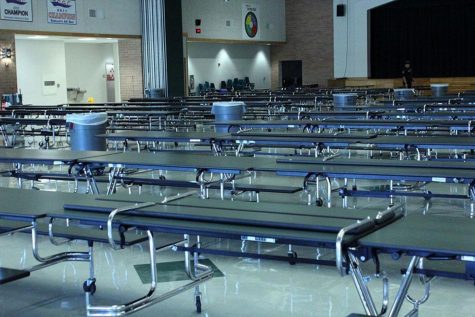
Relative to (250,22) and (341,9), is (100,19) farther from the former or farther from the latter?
(341,9)

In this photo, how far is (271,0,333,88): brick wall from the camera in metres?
27.3

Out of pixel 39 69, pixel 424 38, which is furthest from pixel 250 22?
pixel 39 69

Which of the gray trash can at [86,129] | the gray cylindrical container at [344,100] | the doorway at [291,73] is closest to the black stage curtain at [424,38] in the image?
the doorway at [291,73]

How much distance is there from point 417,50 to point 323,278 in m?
23.9

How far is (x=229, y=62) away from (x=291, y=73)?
3.25 metres

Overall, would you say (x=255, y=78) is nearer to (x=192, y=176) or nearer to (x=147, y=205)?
(x=192, y=176)

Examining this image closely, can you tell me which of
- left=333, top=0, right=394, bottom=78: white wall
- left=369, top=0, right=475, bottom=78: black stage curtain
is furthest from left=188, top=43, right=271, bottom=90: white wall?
left=369, top=0, right=475, bottom=78: black stage curtain

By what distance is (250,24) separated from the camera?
26.2 m

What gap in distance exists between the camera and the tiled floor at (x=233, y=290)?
13.1 feet

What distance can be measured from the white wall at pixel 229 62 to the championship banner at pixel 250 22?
2.43 feet

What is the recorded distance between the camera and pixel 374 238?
2.73 m

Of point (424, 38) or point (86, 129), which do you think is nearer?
point (86, 129)

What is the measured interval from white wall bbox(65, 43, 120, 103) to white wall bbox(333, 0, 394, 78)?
8.50m

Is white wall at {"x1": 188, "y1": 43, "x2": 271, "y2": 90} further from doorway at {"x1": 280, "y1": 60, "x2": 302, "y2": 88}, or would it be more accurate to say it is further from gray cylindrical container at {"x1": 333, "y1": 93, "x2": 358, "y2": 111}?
gray cylindrical container at {"x1": 333, "y1": 93, "x2": 358, "y2": 111}
